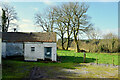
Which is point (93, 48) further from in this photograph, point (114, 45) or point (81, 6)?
point (81, 6)

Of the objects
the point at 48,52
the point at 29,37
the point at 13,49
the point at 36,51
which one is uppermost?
the point at 29,37

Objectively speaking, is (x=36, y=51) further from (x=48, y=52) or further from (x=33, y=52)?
(x=48, y=52)

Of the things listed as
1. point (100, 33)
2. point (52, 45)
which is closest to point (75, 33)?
point (100, 33)

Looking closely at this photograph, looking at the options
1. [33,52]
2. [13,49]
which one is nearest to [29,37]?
[33,52]

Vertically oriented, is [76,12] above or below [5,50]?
above

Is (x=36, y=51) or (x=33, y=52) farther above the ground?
(x=36, y=51)

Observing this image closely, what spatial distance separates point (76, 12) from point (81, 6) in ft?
5.37

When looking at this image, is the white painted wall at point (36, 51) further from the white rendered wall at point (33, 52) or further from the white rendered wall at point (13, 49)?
the white rendered wall at point (13, 49)

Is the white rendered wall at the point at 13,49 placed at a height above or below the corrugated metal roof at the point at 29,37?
below

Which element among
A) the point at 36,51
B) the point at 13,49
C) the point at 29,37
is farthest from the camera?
the point at 29,37

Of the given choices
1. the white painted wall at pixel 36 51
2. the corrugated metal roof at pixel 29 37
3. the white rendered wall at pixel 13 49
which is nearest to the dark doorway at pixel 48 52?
the white painted wall at pixel 36 51

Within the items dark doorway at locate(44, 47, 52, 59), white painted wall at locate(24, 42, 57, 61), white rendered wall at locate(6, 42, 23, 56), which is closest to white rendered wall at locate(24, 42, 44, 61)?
white painted wall at locate(24, 42, 57, 61)

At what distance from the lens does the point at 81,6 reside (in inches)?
1050

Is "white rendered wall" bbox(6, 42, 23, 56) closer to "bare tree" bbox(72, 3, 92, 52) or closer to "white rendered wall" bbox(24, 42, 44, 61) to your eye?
"white rendered wall" bbox(24, 42, 44, 61)
